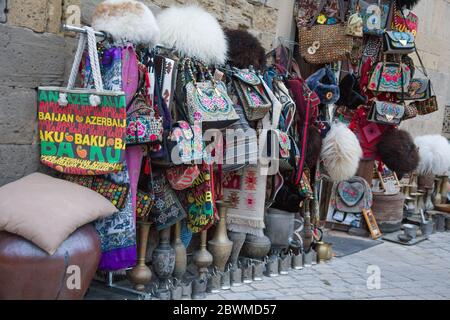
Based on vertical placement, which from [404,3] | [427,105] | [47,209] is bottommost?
[47,209]

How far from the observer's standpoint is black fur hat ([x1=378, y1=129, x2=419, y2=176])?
6.39m

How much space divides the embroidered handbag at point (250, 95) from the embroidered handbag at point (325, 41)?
62.9 inches

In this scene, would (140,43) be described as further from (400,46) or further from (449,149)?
(449,149)

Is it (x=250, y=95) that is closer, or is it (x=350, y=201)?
(x=250, y=95)

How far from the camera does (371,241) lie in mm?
6465

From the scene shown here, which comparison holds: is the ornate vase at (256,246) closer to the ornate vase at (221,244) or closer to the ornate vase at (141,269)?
the ornate vase at (221,244)

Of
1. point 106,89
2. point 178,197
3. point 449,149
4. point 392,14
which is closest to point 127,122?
point 106,89

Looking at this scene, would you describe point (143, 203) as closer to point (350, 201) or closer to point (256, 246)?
point (256, 246)

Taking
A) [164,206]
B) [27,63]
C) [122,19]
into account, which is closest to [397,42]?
[164,206]

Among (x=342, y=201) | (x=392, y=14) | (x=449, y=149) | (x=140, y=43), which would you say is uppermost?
(x=392, y=14)

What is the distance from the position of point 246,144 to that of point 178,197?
66 centimetres

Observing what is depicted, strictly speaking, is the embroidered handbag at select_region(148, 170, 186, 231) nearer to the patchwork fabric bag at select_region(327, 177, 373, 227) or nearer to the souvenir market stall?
the souvenir market stall

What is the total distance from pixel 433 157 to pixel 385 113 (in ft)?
5.62

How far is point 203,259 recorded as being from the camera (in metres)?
4.27
